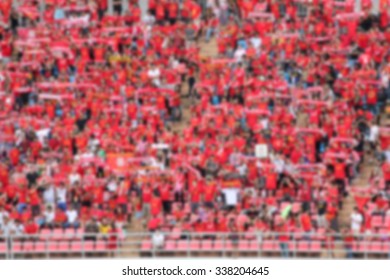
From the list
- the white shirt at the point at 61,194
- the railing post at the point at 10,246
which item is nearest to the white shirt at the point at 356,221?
the white shirt at the point at 61,194

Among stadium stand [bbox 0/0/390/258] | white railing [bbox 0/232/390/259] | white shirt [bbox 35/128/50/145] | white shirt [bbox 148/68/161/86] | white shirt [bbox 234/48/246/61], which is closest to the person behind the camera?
white railing [bbox 0/232/390/259]

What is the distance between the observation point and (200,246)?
103 ft

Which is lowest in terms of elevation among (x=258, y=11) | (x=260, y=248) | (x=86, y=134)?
(x=260, y=248)

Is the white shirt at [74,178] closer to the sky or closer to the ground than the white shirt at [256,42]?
closer to the ground

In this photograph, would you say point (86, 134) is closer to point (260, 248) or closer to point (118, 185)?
point (118, 185)

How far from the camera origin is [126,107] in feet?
112

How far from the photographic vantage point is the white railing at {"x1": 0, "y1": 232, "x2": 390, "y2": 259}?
102ft

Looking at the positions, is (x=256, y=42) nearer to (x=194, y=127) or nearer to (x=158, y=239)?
(x=194, y=127)

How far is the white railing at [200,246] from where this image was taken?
1219 inches

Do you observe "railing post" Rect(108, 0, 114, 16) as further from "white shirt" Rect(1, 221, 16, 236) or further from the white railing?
the white railing

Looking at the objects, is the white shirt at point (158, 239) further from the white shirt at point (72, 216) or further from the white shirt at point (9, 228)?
the white shirt at point (9, 228)

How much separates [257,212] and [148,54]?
17.6 feet

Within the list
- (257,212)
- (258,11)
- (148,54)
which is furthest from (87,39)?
(257,212)

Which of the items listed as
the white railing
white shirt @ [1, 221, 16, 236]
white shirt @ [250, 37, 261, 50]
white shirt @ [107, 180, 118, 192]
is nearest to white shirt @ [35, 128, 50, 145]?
white shirt @ [107, 180, 118, 192]
